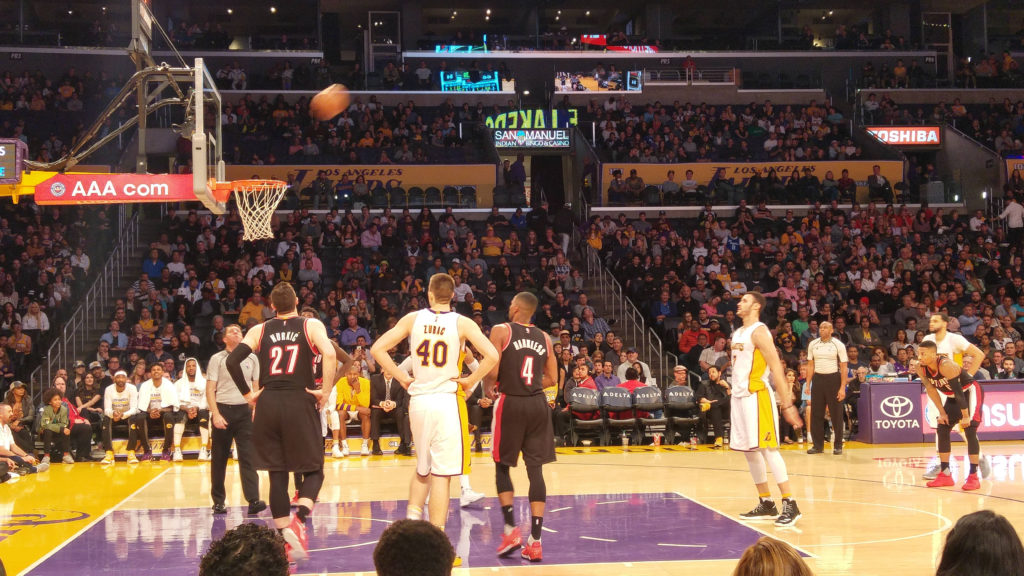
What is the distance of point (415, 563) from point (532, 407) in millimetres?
5278

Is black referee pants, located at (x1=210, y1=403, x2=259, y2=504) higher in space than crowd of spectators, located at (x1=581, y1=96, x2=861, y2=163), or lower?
lower

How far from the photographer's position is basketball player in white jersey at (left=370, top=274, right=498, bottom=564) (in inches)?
305

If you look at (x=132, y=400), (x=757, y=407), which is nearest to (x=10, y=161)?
(x=132, y=400)

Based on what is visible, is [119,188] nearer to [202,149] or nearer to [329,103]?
[202,149]

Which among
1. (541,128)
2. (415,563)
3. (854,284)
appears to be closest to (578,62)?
(541,128)

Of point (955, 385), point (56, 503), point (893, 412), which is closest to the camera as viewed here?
point (56, 503)

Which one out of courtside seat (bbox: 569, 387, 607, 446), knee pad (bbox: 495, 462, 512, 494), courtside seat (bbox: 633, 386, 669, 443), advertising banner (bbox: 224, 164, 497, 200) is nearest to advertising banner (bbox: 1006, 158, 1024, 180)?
advertising banner (bbox: 224, 164, 497, 200)

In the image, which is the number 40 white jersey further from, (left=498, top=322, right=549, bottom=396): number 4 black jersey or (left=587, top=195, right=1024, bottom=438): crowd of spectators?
(left=587, top=195, right=1024, bottom=438): crowd of spectators

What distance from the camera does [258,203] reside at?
14.8m

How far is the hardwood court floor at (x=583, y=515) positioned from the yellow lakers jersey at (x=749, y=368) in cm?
120

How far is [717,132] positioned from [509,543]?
25414 millimetres

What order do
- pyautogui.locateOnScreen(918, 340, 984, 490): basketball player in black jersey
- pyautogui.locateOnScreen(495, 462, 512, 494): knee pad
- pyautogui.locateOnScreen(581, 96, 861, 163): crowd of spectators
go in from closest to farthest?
pyautogui.locateOnScreen(495, 462, 512, 494): knee pad, pyautogui.locateOnScreen(918, 340, 984, 490): basketball player in black jersey, pyautogui.locateOnScreen(581, 96, 861, 163): crowd of spectators

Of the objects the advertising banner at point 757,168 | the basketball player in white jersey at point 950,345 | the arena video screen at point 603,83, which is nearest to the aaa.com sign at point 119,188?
the basketball player in white jersey at point 950,345

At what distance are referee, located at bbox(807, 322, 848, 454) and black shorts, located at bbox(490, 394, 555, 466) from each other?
8110 mm
